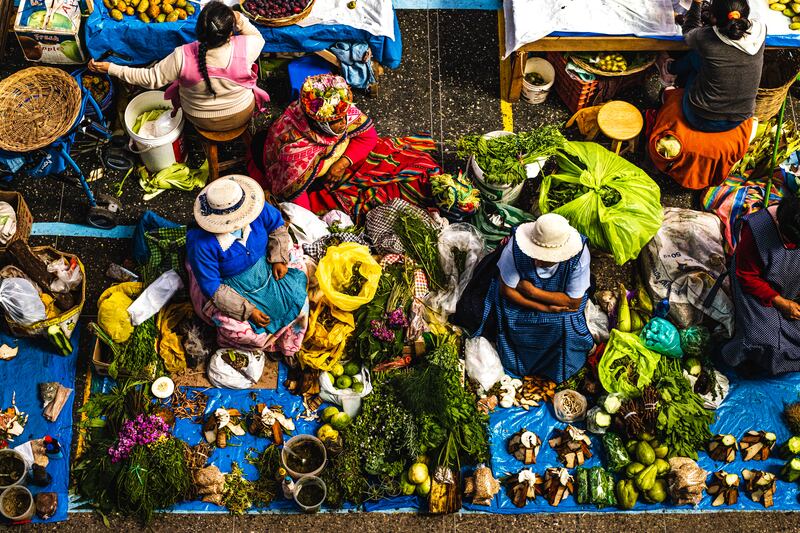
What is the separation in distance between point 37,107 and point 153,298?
1821 millimetres

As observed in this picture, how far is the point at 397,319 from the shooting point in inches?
223

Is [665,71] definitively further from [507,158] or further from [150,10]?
[150,10]

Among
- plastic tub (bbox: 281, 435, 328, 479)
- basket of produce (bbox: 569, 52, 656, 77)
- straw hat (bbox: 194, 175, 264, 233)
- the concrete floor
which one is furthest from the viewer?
basket of produce (bbox: 569, 52, 656, 77)

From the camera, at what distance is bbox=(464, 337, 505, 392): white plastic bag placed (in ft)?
18.7

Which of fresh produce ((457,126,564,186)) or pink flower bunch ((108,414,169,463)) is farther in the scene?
fresh produce ((457,126,564,186))

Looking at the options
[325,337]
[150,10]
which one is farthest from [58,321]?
[150,10]

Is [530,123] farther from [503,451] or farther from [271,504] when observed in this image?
[271,504]

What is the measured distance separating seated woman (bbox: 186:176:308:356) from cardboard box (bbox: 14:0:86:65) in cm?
223

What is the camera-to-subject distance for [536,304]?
5.41 meters

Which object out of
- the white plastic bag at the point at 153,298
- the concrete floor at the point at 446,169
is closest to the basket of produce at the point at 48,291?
the concrete floor at the point at 446,169

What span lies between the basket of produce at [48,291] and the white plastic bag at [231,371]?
106 cm

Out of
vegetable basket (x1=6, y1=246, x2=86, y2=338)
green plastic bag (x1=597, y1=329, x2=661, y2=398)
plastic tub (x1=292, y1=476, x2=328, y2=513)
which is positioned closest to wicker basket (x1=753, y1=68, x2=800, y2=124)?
green plastic bag (x1=597, y1=329, x2=661, y2=398)

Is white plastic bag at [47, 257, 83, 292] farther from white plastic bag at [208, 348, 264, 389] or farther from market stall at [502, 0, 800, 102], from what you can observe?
market stall at [502, 0, 800, 102]

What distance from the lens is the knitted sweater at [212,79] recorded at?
5.62m
